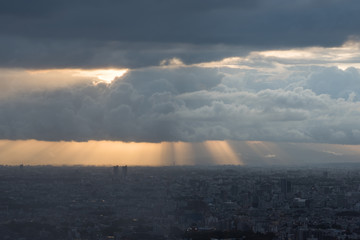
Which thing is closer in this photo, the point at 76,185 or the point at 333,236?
the point at 333,236

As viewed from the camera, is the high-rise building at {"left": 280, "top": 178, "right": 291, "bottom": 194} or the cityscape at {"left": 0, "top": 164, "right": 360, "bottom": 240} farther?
the high-rise building at {"left": 280, "top": 178, "right": 291, "bottom": 194}

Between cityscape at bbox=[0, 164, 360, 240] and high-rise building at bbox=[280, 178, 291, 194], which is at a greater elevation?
high-rise building at bbox=[280, 178, 291, 194]

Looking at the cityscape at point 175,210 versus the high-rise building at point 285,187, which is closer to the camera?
the cityscape at point 175,210

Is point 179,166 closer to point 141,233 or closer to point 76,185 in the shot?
point 76,185

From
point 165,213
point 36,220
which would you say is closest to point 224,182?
point 165,213

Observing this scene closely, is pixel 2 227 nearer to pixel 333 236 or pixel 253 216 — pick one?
pixel 253 216

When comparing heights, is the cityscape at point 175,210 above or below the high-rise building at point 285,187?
below

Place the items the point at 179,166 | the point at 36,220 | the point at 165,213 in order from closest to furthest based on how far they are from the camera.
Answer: the point at 36,220 → the point at 165,213 → the point at 179,166

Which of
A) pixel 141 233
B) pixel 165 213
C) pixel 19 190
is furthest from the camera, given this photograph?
pixel 19 190
